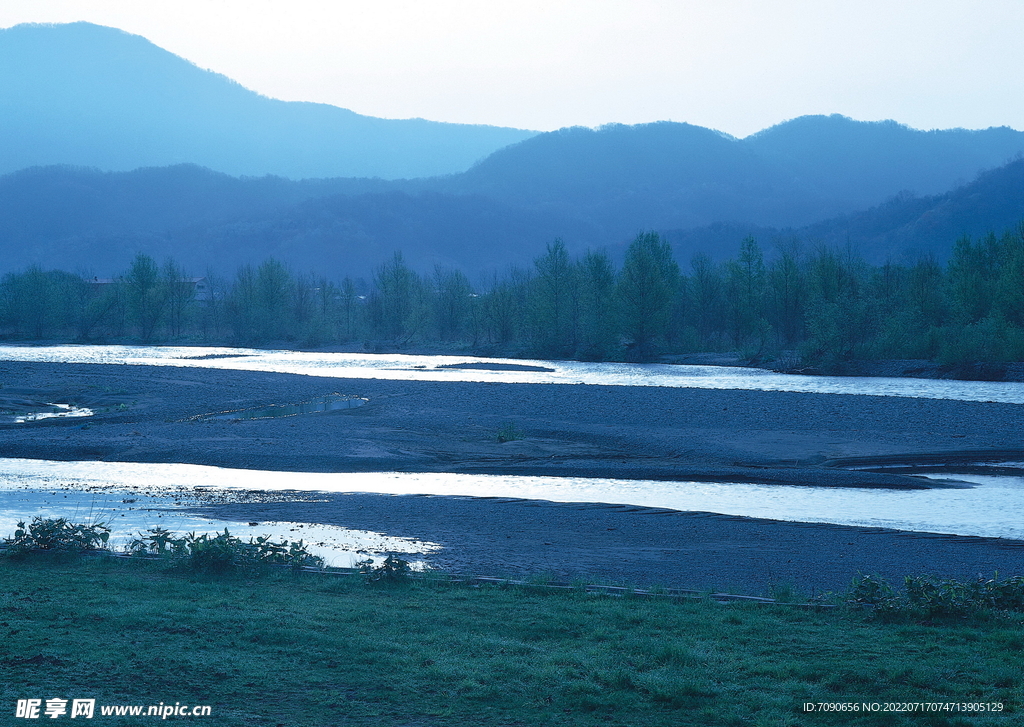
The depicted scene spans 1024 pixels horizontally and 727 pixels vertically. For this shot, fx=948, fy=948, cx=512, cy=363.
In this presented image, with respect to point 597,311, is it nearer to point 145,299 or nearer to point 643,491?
point 145,299

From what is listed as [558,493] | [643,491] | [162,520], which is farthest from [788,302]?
[162,520]

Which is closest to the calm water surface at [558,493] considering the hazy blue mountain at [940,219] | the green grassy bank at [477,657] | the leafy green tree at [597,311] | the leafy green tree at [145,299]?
the green grassy bank at [477,657]

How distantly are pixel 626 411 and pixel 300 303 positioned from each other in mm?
74530

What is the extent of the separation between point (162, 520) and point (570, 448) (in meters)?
11.6

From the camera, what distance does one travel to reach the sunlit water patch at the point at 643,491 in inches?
624

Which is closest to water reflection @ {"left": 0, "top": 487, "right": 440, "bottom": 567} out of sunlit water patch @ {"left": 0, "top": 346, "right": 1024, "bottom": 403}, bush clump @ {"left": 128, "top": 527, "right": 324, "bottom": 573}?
bush clump @ {"left": 128, "top": 527, "right": 324, "bottom": 573}

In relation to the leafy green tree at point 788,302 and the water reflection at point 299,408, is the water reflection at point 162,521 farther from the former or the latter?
the leafy green tree at point 788,302

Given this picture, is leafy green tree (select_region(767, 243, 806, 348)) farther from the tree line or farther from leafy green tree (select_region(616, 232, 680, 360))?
leafy green tree (select_region(616, 232, 680, 360))

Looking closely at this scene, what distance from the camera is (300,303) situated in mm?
100812

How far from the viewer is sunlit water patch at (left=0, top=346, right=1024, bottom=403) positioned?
1712 inches

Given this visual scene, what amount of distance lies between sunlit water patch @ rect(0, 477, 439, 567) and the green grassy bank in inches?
120

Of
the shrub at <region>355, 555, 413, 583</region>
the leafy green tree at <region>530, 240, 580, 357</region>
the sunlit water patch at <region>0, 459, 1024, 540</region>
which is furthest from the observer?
the leafy green tree at <region>530, 240, 580, 357</region>

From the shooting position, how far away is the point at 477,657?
746cm

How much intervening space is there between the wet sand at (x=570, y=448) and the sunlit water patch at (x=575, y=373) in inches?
259
